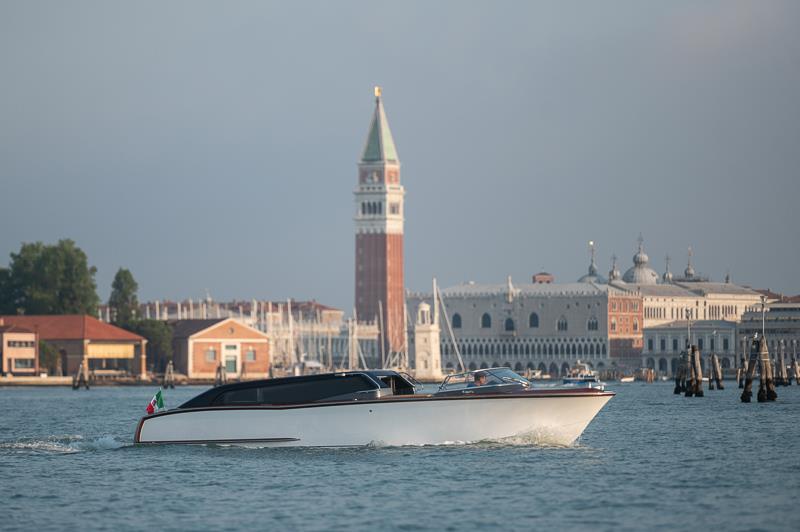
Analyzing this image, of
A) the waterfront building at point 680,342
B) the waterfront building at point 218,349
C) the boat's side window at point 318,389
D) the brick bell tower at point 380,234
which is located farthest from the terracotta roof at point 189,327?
the boat's side window at point 318,389

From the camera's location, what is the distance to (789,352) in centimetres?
15250

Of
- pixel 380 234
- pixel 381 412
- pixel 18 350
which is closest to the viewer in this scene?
→ pixel 381 412

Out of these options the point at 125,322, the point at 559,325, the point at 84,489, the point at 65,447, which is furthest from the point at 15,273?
the point at 84,489

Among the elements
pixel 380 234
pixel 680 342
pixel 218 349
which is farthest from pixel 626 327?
pixel 218 349

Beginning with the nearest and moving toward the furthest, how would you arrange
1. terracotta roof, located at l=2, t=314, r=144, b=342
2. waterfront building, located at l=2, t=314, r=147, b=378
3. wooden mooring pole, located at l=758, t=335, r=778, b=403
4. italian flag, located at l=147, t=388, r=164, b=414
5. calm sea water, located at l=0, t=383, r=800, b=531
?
calm sea water, located at l=0, t=383, r=800, b=531, italian flag, located at l=147, t=388, r=164, b=414, wooden mooring pole, located at l=758, t=335, r=778, b=403, waterfront building, located at l=2, t=314, r=147, b=378, terracotta roof, located at l=2, t=314, r=144, b=342

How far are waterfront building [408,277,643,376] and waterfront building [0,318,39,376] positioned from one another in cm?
6017

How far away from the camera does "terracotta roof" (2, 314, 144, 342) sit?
123875 mm

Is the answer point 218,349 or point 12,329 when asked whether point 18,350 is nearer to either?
point 12,329

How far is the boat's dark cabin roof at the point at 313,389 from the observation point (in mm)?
35625

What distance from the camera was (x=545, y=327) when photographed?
176 meters

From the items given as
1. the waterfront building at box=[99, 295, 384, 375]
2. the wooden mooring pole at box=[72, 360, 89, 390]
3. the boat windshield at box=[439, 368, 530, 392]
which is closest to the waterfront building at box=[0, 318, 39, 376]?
the wooden mooring pole at box=[72, 360, 89, 390]

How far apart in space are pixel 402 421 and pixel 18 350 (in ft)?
289

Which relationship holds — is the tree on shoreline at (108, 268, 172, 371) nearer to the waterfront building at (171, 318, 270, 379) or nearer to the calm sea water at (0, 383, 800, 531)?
the waterfront building at (171, 318, 270, 379)

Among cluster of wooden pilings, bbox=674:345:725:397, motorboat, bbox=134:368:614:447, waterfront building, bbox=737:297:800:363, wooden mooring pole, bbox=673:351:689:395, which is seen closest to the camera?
motorboat, bbox=134:368:614:447
